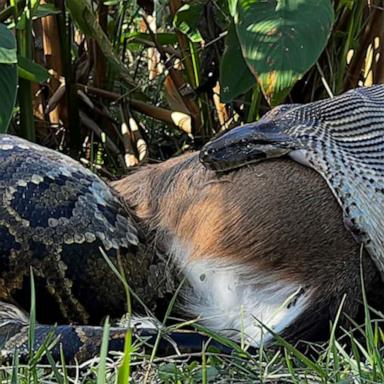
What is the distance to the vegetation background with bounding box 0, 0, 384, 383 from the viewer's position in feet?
9.13

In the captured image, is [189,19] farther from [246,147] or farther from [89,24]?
[246,147]

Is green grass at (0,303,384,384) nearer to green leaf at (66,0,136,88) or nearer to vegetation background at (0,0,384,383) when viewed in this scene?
vegetation background at (0,0,384,383)

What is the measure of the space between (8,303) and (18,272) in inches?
2.8

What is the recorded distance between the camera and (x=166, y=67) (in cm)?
393

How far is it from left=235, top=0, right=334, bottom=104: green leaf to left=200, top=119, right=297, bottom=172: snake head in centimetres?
59

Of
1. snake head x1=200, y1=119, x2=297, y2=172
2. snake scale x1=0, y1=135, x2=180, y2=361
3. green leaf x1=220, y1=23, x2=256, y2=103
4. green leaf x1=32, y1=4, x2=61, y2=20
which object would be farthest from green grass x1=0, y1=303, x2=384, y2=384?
green leaf x1=32, y1=4, x2=61, y2=20

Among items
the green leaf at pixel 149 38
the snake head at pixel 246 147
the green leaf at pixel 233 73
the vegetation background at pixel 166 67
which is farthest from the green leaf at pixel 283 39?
the green leaf at pixel 149 38

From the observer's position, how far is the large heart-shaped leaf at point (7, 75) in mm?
2719

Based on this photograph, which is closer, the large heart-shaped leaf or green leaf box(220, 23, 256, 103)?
the large heart-shaped leaf

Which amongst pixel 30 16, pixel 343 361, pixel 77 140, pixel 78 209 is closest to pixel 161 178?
pixel 78 209

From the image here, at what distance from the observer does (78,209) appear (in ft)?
6.76

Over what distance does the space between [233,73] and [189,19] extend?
39 cm

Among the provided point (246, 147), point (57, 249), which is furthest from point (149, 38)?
point (57, 249)

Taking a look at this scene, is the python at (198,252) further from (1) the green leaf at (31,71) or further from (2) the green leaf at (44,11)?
(2) the green leaf at (44,11)
